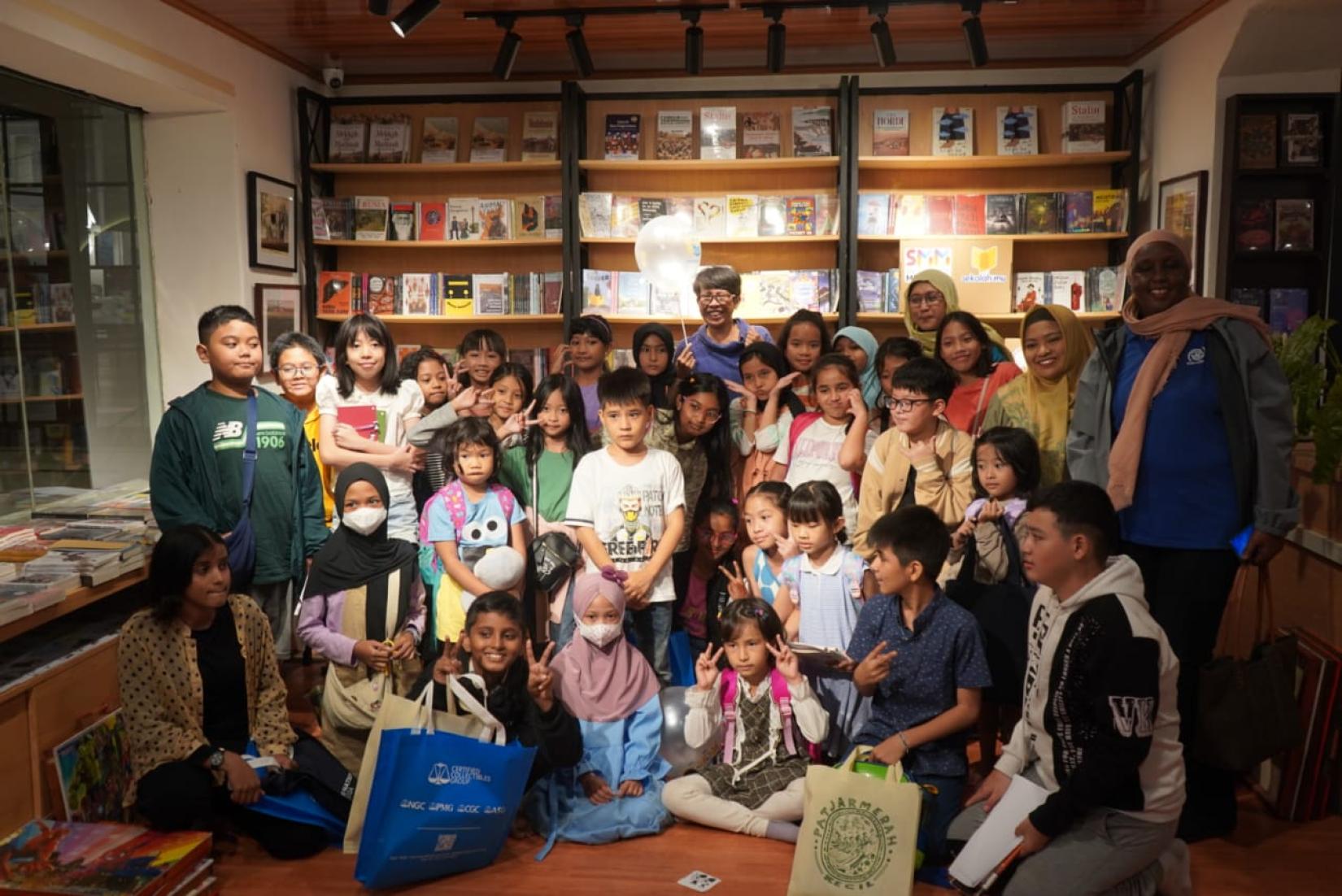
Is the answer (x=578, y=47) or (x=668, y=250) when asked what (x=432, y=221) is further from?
(x=668, y=250)

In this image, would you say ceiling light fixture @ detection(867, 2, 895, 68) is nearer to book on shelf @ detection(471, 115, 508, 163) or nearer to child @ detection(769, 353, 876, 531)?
child @ detection(769, 353, 876, 531)

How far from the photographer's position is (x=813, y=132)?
17.2 feet

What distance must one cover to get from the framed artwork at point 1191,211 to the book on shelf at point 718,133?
2041 mm

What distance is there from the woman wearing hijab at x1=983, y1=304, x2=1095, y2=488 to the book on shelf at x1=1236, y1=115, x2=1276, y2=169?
196 cm

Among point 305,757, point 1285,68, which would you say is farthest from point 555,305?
point 1285,68

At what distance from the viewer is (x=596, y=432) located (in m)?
3.61

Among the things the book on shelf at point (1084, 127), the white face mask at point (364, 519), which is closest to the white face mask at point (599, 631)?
the white face mask at point (364, 519)

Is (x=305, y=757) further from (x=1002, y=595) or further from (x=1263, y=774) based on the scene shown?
(x=1263, y=774)

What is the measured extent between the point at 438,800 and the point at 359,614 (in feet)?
2.72

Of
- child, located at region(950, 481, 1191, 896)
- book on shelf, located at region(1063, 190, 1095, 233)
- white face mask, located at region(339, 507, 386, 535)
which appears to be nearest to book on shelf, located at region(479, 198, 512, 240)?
white face mask, located at region(339, 507, 386, 535)

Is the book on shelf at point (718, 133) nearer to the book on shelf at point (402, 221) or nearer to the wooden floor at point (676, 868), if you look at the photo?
the book on shelf at point (402, 221)

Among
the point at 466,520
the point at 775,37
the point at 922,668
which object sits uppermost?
the point at 775,37

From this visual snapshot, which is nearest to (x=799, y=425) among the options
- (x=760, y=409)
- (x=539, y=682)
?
(x=760, y=409)

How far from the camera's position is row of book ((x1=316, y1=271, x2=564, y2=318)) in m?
5.37
